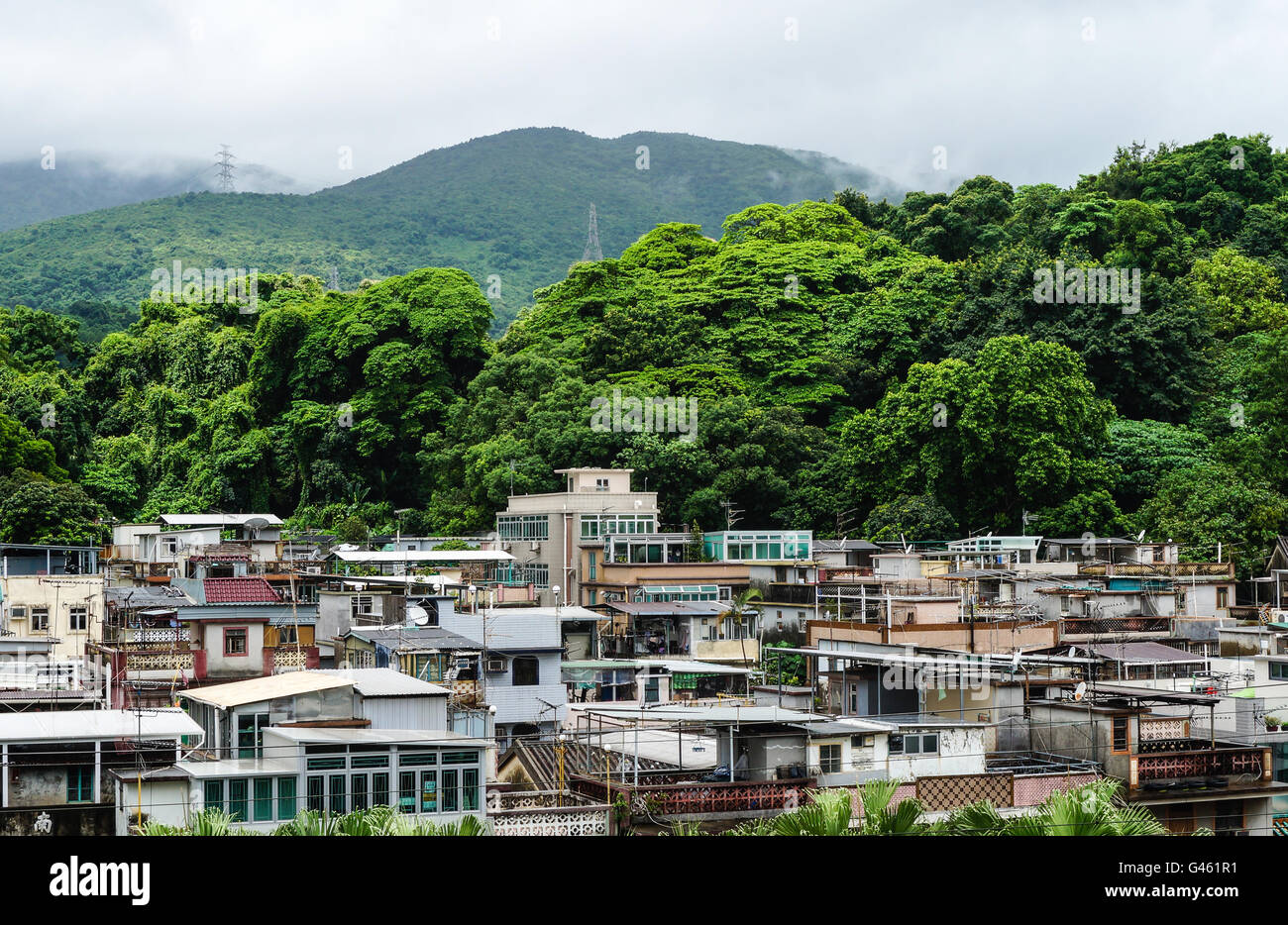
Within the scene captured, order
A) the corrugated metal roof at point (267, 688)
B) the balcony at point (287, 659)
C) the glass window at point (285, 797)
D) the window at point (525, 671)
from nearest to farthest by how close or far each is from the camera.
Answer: the glass window at point (285, 797)
the corrugated metal roof at point (267, 688)
the window at point (525, 671)
the balcony at point (287, 659)

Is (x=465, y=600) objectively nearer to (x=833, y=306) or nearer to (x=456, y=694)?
(x=456, y=694)

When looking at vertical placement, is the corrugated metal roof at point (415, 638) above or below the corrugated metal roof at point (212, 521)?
below

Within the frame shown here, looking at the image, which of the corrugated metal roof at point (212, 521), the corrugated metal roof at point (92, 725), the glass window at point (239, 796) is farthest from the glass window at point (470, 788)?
the corrugated metal roof at point (212, 521)

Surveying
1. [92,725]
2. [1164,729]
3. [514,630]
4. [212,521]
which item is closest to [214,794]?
[92,725]

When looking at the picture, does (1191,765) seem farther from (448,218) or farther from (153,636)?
(448,218)

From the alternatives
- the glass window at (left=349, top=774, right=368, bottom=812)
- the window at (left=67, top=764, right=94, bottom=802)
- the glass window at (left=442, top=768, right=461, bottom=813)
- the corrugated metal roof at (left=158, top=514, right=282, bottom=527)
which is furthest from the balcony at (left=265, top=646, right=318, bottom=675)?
the corrugated metal roof at (left=158, top=514, right=282, bottom=527)

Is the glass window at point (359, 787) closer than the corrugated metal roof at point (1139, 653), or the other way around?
the glass window at point (359, 787)

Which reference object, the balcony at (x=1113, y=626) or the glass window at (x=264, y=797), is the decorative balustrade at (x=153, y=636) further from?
the balcony at (x=1113, y=626)
